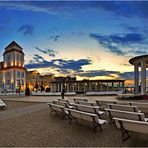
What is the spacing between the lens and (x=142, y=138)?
20.9ft

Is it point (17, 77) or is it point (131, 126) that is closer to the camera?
point (131, 126)

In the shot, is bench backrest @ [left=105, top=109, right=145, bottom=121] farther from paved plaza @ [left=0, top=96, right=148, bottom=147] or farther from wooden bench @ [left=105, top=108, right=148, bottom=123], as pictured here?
paved plaza @ [left=0, top=96, right=148, bottom=147]

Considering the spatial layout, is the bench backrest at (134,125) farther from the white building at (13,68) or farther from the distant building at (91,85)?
the white building at (13,68)

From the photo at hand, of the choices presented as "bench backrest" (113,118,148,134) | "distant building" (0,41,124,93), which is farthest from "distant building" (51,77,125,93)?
"bench backrest" (113,118,148,134)

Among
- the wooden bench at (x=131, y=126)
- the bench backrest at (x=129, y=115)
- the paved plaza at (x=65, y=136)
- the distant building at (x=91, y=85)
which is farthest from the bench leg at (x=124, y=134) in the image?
the distant building at (x=91, y=85)

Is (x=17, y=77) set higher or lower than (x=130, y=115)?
higher

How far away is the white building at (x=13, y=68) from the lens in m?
66.1

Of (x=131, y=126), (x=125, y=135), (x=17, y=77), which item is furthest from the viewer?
(x=17, y=77)

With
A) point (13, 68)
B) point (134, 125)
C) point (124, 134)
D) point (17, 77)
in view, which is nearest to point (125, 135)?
point (124, 134)

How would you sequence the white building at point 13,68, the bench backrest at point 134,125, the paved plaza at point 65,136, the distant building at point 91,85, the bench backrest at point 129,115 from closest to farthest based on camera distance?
the bench backrest at point 134,125
the paved plaza at point 65,136
the bench backrest at point 129,115
the distant building at point 91,85
the white building at point 13,68

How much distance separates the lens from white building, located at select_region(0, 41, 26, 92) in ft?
217

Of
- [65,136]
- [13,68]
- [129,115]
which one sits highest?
[13,68]

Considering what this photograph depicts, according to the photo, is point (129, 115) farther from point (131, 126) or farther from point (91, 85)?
point (91, 85)

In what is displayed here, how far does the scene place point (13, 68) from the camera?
6556 cm
